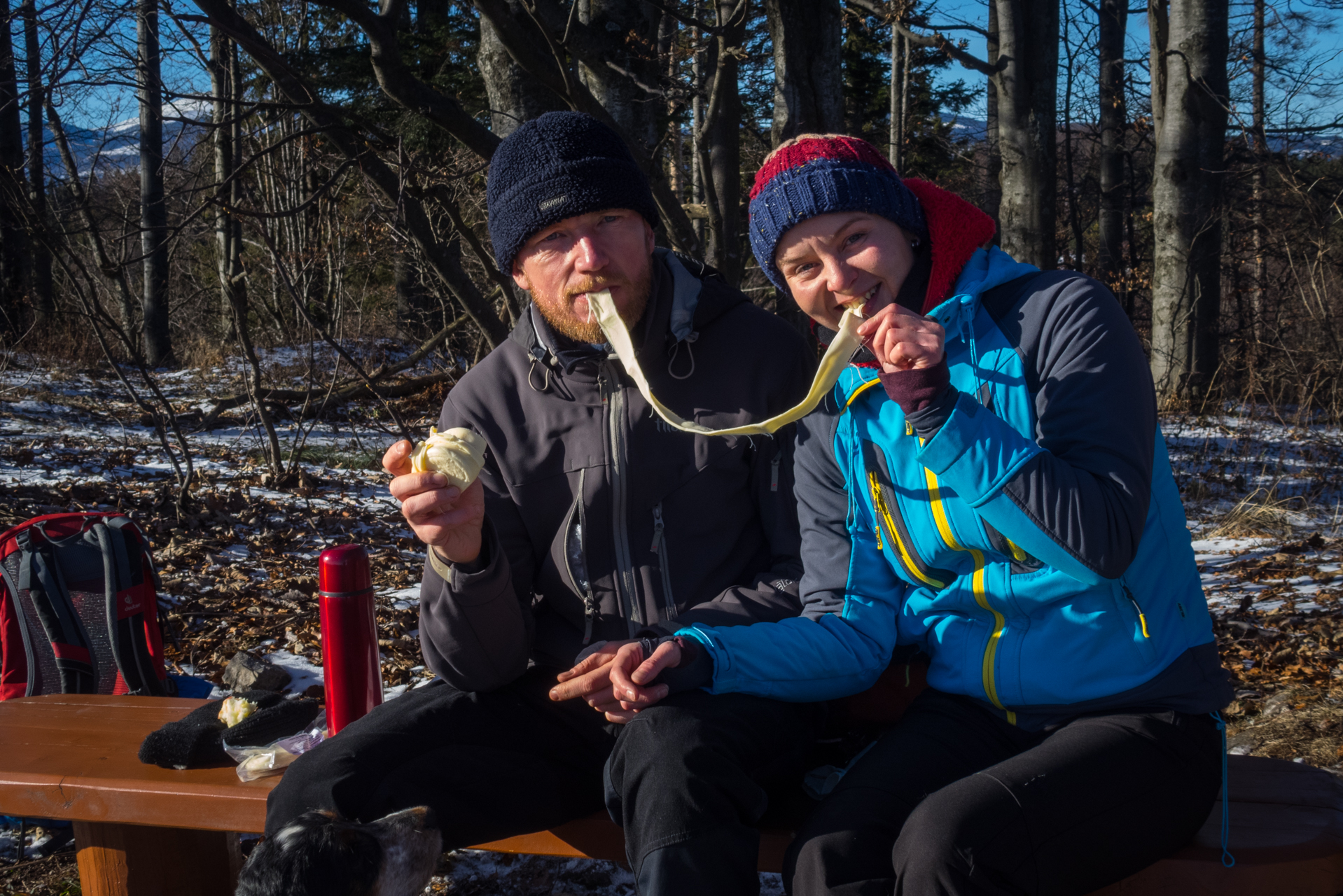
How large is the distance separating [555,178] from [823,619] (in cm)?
124

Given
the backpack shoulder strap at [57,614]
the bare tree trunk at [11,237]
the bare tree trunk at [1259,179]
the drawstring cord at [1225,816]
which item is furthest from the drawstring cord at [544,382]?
the bare tree trunk at [1259,179]

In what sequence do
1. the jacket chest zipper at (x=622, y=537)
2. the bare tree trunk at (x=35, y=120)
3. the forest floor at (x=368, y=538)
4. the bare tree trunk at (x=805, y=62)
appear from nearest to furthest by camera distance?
the jacket chest zipper at (x=622, y=537) < the forest floor at (x=368, y=538) < the bare tree trunk at (x=35, y=120) < the bare tree trunk at (x=805, y=62)

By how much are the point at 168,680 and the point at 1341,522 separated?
667cm

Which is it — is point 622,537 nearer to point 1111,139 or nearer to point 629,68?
point 629,68

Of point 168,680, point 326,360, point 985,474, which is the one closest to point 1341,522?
point 985,474

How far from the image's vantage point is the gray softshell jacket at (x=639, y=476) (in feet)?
7.67

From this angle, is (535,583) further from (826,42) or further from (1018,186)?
(1018,186)

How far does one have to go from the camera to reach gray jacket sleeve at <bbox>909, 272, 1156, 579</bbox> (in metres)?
1.68

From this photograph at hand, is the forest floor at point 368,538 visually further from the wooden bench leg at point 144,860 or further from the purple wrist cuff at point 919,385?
the purple wrist cuff at point 919,385

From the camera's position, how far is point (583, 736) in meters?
2.28

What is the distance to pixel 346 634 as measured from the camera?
8.45 feet

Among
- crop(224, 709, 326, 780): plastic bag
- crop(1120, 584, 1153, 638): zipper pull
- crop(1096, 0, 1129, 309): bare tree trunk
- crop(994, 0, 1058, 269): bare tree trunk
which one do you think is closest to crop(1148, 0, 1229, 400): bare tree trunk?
crop(994, 0, 1058, 269): bare tree trunk

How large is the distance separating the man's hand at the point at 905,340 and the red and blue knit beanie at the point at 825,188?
37 cm

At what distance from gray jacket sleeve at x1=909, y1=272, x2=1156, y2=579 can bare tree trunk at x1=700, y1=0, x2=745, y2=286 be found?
298 centimetres
